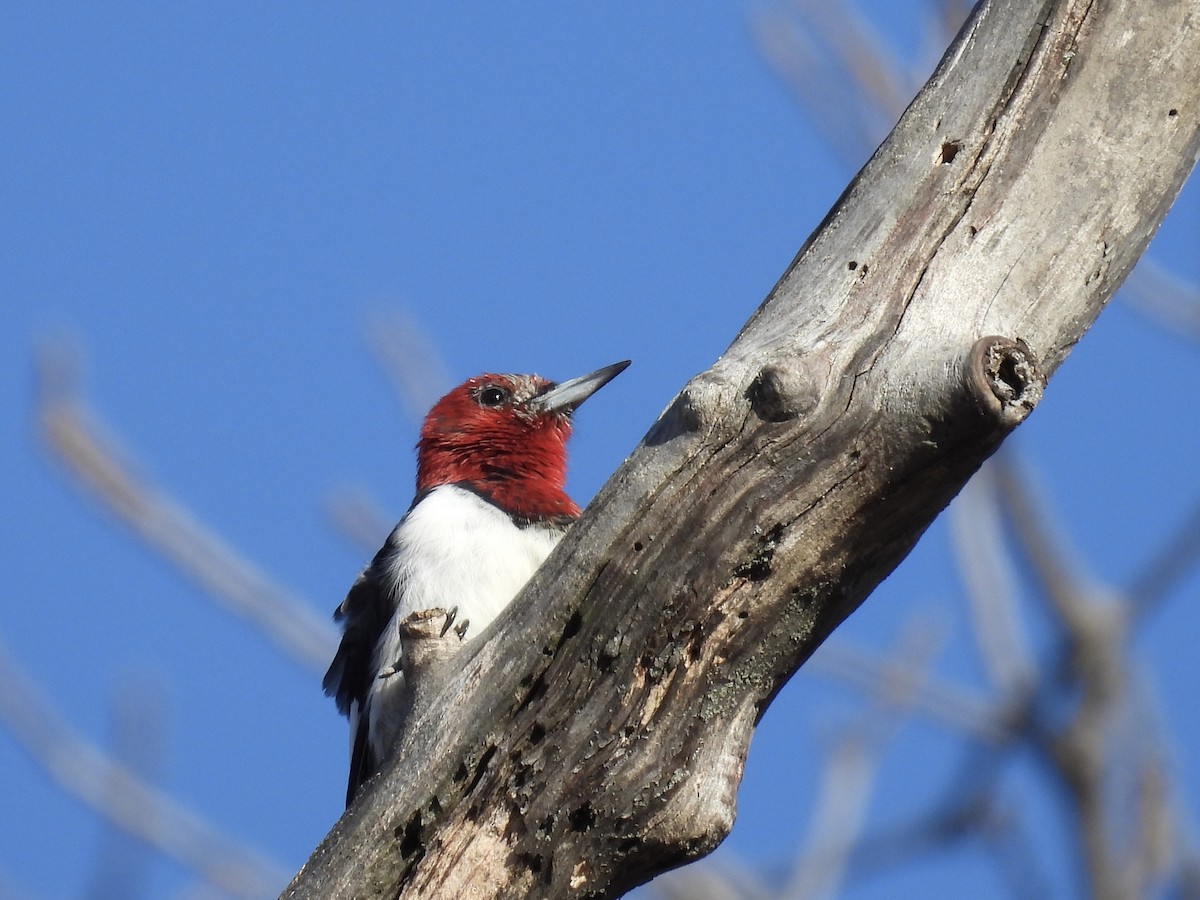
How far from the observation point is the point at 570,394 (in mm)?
5789

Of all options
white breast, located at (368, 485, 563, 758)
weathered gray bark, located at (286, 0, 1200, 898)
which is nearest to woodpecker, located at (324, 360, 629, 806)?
white breast, located at (368, 485, 563, 758)

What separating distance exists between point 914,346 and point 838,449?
10.3 inches

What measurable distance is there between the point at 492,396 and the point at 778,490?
317cm

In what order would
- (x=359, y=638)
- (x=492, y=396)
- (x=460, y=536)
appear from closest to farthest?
(x=460, y=536) < (x=359, y=638) < (x=492, y=396)

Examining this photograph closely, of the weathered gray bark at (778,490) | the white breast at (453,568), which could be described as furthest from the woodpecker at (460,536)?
the weathered gray bark at (778,490)

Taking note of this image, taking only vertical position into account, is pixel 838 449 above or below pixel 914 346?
below

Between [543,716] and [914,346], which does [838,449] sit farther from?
[543,716]

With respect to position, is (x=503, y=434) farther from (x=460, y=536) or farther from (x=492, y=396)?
(x=460, y=536)

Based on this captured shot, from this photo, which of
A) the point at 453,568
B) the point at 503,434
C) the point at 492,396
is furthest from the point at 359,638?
the point at 492,396

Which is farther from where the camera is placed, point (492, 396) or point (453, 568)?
point (492, 396)

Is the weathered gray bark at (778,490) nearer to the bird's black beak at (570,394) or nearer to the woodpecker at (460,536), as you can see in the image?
the woodpecker at (460,536)

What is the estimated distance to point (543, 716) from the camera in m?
2.98

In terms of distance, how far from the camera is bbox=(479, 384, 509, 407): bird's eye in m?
5.86

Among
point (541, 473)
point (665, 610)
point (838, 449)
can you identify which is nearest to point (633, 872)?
point (665, 610)
